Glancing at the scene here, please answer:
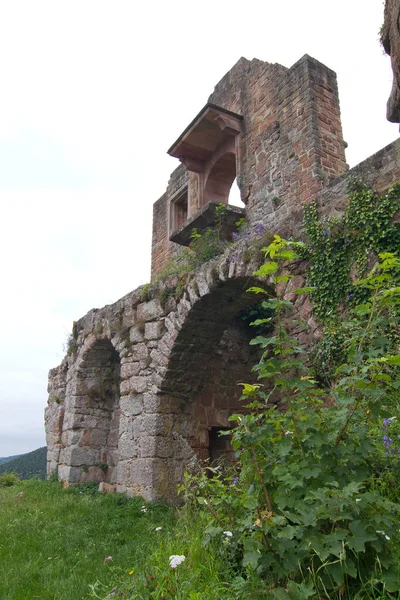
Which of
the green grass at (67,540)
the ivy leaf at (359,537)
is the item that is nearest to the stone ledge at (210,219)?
the green grass at (67,540)

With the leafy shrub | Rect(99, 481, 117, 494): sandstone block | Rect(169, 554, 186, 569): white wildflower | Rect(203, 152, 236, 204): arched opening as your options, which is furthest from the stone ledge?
Rect(169, 554, 186, 569): white wildflower

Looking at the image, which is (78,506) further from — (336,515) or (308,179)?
(308,179)

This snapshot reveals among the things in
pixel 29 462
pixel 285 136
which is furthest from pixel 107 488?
pixel 29 462

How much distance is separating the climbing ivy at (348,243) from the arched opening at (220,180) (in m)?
7.39

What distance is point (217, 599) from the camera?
2.36 m

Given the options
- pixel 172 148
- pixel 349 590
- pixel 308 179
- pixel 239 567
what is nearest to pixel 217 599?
pixel 239 567

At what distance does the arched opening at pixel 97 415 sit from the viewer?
26.5 ft

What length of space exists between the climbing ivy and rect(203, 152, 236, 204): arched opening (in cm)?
739

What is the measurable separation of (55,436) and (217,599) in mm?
7471

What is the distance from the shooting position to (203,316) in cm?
593

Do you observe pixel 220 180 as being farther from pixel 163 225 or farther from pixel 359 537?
pixel 359 537

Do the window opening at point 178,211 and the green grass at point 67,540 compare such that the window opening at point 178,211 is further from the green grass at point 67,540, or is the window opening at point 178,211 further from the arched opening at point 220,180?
the green grass at point 67,540

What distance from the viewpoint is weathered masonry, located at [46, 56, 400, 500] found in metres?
5.80

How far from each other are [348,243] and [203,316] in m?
2.36
